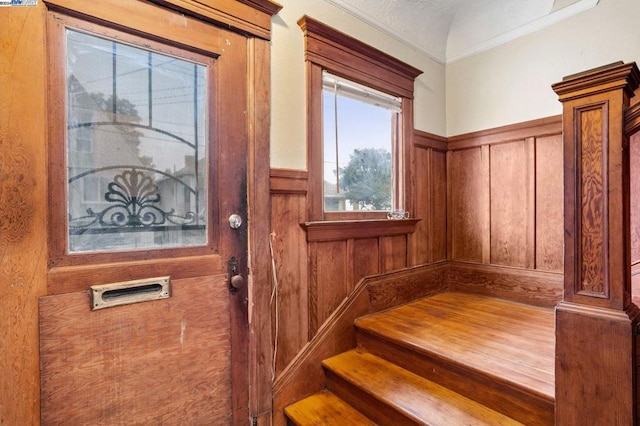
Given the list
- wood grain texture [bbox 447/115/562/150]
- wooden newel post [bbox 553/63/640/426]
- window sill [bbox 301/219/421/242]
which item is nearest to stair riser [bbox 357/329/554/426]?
wooden newel post [bbox 553/63/640/426]

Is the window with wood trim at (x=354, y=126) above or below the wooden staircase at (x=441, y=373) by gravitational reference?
above

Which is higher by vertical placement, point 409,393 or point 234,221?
point 234,221

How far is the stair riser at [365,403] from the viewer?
1394 mm

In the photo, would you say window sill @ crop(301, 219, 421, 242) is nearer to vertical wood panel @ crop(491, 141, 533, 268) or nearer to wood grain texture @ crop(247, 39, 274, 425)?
wood grain texture @ crop(247, 39, 274, 425)

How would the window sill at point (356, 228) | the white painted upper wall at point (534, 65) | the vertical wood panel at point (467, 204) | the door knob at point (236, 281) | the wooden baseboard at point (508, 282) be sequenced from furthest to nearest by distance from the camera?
the vertical wood panel at point (467, 204) → the wooden baseboard at point (508, 282) → the white painted upper wall at point (534, 65) → the window sill at point (356, 228) → the door knob at point (236, 281)

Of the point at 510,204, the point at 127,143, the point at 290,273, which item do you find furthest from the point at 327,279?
the point at 510,204

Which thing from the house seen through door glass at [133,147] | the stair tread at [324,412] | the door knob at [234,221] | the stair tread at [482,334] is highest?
the house seen through door glass at [133,147]

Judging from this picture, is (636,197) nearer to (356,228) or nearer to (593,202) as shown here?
(593,202)

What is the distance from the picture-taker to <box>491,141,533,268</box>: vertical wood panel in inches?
91.6

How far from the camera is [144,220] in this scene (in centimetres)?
127

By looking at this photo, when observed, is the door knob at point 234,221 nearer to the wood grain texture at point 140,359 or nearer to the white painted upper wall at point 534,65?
the wood grain texture at point 140,359

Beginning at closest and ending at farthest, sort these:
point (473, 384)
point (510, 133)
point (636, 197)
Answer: point (473, 384)
point (636, 197)
point (510, 133)

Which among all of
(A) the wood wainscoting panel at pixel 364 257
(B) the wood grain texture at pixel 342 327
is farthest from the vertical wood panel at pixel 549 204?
(A) the wood wainscoting panel at pixel 364 257

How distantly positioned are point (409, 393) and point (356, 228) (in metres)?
0.94
